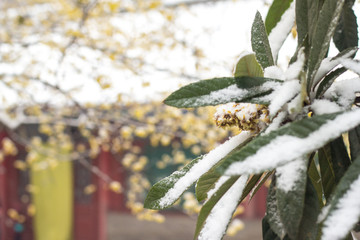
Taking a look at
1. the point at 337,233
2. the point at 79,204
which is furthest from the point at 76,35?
the point at 79,204

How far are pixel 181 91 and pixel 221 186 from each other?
0.12 m

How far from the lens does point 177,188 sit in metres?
0.45

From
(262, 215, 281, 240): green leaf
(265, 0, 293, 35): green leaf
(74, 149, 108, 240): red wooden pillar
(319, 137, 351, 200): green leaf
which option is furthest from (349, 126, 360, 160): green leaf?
(74, 149, 108, 240): red wooden pillar

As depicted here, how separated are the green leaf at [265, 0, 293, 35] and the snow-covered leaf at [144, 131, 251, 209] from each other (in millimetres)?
208

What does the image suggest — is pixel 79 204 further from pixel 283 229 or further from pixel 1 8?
pixel 283 229

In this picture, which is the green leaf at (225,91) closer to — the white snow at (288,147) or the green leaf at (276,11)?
the white snow at (288,147)

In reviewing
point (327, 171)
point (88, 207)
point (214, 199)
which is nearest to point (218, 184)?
point (214, 199)

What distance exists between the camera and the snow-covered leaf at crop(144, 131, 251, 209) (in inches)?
17.2

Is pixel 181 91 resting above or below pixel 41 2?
below

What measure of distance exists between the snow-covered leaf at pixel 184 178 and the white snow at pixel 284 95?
0.09m

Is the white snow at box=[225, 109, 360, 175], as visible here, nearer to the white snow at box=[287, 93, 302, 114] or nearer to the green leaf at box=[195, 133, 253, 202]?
the white snow at box=[287, 93, 302, 114]

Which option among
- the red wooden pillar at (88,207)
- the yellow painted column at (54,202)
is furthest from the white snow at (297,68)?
the yellow painted column at (54,202)

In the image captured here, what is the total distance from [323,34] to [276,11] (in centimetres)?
19

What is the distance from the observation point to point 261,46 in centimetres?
48
